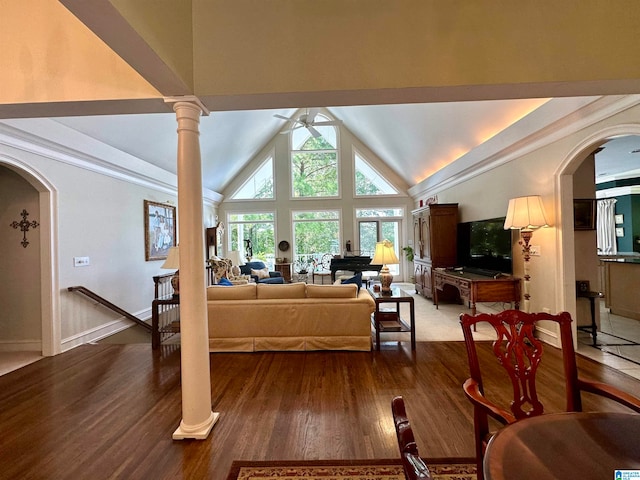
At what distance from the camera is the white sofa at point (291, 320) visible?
150 inches

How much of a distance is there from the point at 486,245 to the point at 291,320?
3.54 meters

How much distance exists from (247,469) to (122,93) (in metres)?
2.58

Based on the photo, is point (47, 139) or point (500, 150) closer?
point (47, 139)

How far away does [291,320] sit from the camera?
3.83m

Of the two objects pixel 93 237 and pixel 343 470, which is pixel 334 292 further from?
pixel 93 237

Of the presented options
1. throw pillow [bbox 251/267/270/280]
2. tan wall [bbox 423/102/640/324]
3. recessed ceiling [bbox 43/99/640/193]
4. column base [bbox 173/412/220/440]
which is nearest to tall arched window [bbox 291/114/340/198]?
recessed ceiling [bbox 43/99/640/193]

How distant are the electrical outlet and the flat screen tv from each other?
6224 millimetres

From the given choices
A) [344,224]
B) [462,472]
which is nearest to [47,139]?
[462,472]

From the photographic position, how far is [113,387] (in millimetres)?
3082

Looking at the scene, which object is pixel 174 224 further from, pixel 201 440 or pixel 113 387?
pixel 201 440

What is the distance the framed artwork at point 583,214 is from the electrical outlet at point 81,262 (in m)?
6.96

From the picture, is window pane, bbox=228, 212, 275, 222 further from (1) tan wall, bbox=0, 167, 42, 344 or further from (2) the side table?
(2) the side table

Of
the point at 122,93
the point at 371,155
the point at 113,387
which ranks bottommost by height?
the point at 113,387

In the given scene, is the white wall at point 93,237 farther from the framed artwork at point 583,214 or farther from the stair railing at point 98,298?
the framed artwork at point 583,214
